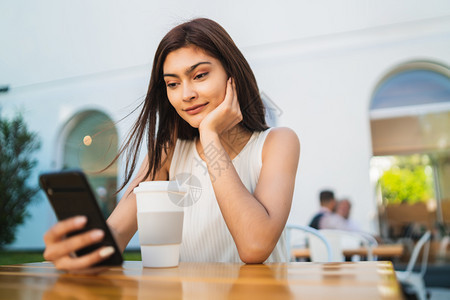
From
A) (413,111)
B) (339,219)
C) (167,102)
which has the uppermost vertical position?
(167,102)

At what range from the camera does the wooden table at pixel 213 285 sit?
438 millimetres

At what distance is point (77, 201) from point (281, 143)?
0.72 metres

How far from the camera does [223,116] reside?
1119 millimetres

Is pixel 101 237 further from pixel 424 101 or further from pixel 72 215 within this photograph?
pixel 424 101

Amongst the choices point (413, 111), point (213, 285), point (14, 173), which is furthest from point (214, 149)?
point (413, 111)

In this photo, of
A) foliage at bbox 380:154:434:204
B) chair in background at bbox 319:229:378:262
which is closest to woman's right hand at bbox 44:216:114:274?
chair in background at bbox 319:229:378:262

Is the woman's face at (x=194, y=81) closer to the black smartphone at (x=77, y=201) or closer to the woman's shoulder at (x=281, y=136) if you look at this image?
the woman's shoulder at (x=281, y=136)

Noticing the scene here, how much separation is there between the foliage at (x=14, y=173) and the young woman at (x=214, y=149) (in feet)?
18.9

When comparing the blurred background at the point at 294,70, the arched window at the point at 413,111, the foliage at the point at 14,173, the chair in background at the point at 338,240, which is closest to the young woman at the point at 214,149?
the chair in background at the point at 338,240

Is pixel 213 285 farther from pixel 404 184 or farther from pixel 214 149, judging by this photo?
pixel 404 184

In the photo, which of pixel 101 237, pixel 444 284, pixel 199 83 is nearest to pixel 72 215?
pixel 101 237

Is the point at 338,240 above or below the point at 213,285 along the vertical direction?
below

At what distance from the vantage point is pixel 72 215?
27.1 inches

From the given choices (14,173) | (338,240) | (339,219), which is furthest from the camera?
(14,173)
